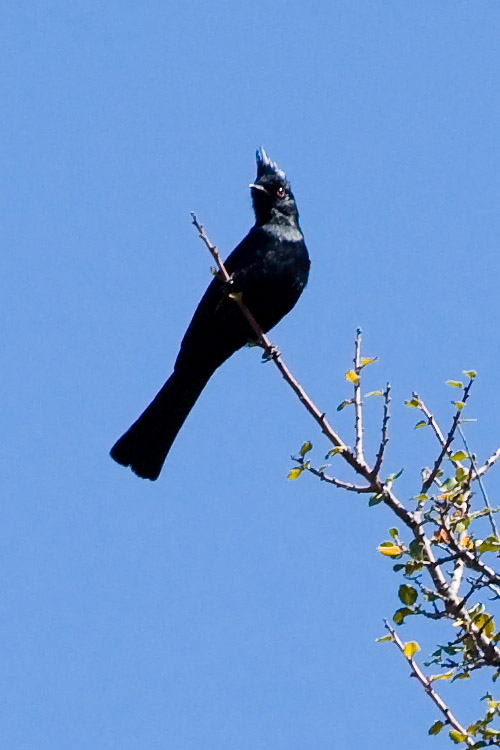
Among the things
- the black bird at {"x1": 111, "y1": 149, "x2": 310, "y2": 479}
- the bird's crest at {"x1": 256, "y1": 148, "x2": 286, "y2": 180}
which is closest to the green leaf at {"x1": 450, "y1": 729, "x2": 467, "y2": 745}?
the black bird at {"x1": 111, "y1": 149, "x2": 310, "y2": 479}

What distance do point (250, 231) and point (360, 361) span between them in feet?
9.31

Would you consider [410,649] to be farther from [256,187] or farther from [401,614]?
[256,187]

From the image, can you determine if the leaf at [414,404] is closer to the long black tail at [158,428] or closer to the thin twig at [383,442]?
the thin twig at [383,442]

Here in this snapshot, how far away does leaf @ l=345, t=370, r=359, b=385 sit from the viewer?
338 centimetres

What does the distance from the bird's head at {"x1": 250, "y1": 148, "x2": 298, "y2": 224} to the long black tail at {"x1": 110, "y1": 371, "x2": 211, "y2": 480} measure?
38.2 inches

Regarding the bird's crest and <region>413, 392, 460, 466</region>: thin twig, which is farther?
the bird's crest

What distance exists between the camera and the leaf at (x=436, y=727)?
304cm

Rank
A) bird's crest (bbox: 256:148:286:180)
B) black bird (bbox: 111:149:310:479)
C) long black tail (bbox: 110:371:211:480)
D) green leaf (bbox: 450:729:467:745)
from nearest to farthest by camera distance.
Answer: green leaf (bbox: 450:729:467:745) < black bird (bbox: 111:149:310:479) < long black tail (bbox: 110:371:211:480) < bird's crest (bbox: 256:148:286:180)

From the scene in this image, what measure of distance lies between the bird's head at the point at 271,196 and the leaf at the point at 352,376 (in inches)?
111

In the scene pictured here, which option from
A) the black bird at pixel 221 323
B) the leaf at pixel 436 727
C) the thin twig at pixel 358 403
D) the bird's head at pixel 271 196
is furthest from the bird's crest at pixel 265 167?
the leaf at pixel 436 727

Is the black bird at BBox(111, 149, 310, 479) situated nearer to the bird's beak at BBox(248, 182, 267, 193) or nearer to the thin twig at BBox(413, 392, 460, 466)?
the bird's beak at BBox(248, 182, 267, 193)

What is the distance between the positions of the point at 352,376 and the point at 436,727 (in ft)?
3.34

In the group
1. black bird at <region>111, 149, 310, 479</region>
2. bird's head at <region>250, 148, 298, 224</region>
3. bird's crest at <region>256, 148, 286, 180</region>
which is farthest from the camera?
bird's crest at <region>256, 148, 286, 180</region>

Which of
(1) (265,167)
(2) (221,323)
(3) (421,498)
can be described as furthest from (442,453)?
(1) (265,167)
